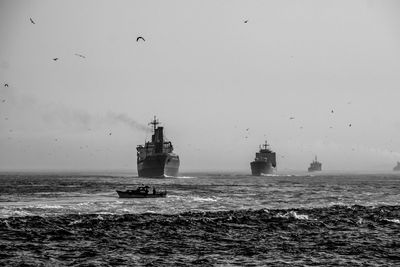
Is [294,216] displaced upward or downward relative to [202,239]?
upward

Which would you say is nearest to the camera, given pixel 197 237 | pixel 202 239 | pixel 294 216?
pixel 202 239

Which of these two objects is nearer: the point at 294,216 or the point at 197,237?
the point at 197,237

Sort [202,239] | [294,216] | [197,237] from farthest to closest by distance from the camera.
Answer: [294,216], [197,237], [202,239]

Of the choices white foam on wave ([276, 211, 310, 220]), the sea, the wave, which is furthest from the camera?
white foam on wave ([276, 211, 310, 220])

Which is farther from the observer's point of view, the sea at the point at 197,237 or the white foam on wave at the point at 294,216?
the white foam on wave at the point at 294,216

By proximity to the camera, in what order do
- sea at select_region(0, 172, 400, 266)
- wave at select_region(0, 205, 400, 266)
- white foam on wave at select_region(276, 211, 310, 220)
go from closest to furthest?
sea at select_region(0, 172, 400, 266), wave at select_region(0, 205, 400, 266), white foam on wave at select_region(276, 211, 310, 220)

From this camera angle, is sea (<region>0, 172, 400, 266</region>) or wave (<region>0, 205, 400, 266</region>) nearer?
sea (<region>0, 172, 400, 266</region>)

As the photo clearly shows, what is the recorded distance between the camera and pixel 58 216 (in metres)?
57.5

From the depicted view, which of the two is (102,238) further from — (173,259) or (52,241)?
(173,259)

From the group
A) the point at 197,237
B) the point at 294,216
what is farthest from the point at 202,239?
the point at 294,216

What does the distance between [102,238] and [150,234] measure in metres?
4.36

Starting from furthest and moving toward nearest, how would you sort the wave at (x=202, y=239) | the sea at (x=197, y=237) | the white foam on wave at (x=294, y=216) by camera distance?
the white foam on wave at (x=294, y=216) → the wave at (x=202, y=239) → the sea at (x=197, y=237)

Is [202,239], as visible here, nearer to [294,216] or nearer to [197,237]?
[197,237]

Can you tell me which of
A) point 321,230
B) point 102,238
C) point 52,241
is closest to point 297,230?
point 321,230
